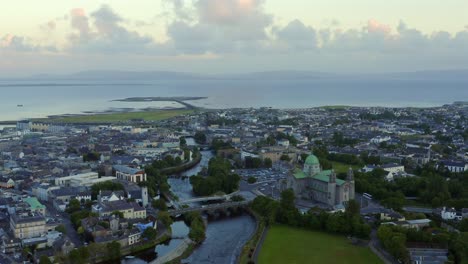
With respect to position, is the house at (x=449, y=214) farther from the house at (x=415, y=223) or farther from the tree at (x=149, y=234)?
the tree at (x=149, y=234)

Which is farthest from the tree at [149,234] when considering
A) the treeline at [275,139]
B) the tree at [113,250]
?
the treeline at [275,139]

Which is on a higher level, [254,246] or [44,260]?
[44,260]

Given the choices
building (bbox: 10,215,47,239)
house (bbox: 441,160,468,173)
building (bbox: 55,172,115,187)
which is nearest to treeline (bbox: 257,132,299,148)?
house (bbox: 441,160,468,173)

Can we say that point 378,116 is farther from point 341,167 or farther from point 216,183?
point 216,183

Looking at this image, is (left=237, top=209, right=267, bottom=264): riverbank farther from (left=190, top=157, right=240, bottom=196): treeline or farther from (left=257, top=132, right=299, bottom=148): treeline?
(left=257, top=132, right=299, bottom=148): treeline

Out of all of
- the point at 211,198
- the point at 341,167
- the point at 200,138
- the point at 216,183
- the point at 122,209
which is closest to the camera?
the point at 122,209

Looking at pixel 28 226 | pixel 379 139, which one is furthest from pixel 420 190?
pixel 379 139

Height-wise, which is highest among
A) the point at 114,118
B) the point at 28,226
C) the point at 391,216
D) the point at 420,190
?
the point at 114,118
